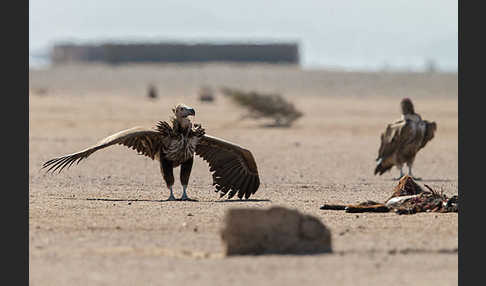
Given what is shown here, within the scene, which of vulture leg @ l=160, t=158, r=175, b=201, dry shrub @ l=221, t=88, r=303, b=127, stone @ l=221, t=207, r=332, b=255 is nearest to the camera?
stone @ l=221, t=207, r=332, b=255

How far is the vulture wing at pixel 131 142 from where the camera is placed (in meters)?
13.7

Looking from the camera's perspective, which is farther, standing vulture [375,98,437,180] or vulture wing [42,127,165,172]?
standing vulture [375,98,437,180]

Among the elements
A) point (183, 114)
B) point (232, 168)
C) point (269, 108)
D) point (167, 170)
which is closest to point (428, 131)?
point (232, 168)

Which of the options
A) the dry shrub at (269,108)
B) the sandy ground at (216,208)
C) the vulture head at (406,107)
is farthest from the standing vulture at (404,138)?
the dry shrub at (269,108)

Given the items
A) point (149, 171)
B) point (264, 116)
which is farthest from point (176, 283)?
point (264, 116)

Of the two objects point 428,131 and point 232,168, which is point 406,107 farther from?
point 232,168

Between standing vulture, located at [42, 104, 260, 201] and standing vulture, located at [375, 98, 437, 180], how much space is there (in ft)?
14.4

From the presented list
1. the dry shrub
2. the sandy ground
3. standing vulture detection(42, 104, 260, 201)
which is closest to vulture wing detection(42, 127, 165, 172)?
standing vulture detection(42, 104, 260, 201)

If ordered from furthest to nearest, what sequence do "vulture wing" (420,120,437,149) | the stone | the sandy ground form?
"vulture wing" (420,120,437,149) → the stone → the sandy ground

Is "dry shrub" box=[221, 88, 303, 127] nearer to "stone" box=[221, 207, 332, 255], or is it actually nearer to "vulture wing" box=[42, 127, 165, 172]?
"vulture wing" box=[42, 127, 165, 172]

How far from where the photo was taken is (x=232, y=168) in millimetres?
14414

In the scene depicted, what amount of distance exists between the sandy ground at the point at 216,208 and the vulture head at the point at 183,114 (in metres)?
0.96

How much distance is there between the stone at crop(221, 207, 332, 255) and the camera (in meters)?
9.65

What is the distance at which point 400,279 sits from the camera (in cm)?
886
